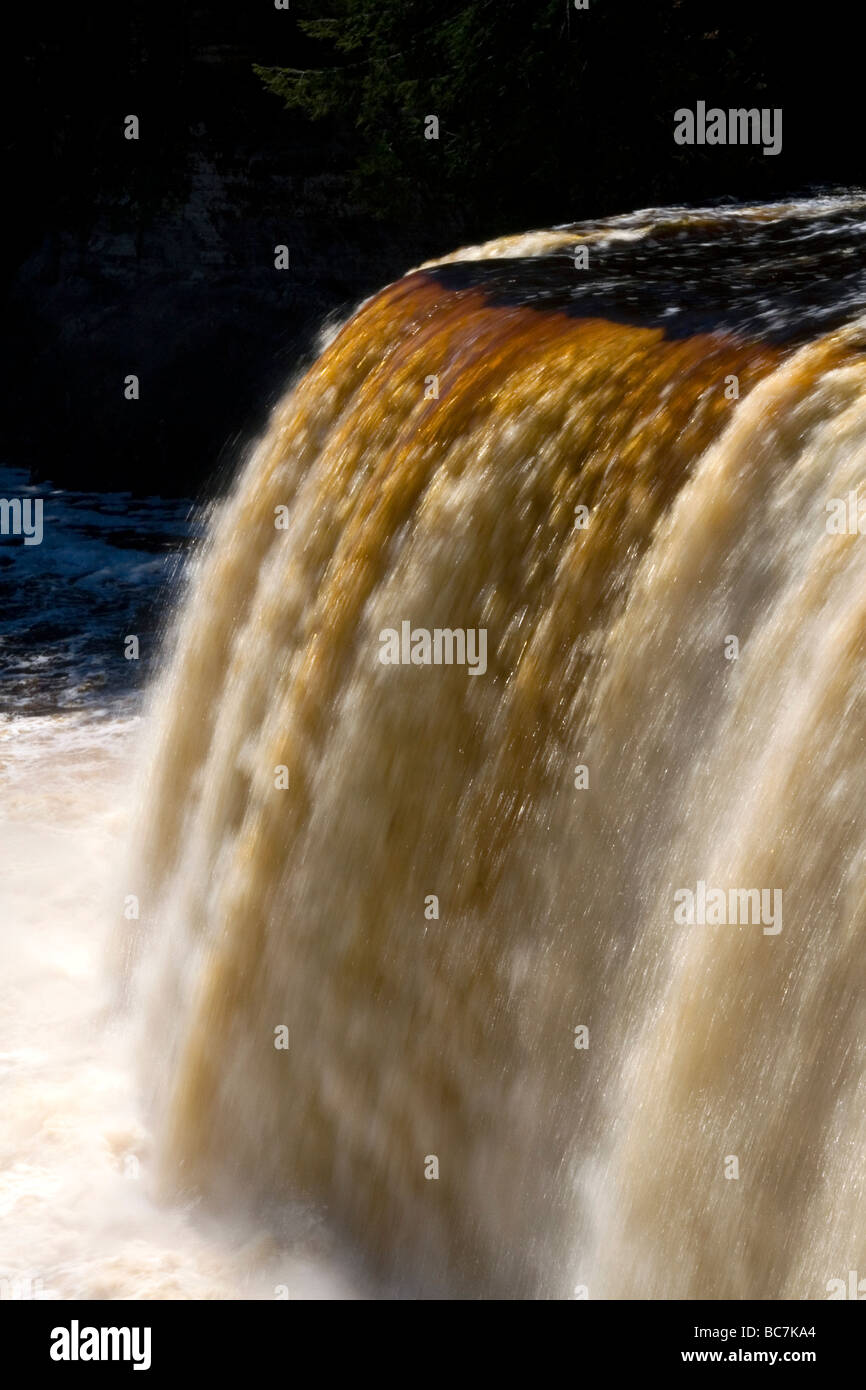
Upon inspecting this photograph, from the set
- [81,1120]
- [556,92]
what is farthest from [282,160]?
[81,1120]

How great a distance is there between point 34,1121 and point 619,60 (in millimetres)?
10562

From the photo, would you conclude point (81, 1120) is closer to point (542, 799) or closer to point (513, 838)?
point (513, 838)

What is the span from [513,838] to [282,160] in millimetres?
14609

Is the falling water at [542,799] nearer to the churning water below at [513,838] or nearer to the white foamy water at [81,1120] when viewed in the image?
the churning water below at [513,838]

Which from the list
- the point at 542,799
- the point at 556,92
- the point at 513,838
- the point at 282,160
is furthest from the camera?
the point at 282,160

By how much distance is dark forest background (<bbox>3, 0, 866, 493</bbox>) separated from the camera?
43.7 ft

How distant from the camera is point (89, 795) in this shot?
9000 millimetres

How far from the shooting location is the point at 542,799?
4070 millimetres

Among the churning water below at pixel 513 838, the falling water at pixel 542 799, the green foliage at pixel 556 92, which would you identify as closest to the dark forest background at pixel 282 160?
the green foliage at pixel 556 92

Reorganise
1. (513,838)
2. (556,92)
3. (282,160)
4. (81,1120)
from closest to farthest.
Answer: (513,838), (81,1120), (556,92), (282,160)

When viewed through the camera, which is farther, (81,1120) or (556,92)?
(556,92)

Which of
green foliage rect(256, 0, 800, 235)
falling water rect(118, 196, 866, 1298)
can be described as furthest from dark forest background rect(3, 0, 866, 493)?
falling water rect(118, 196, 866, 1298)

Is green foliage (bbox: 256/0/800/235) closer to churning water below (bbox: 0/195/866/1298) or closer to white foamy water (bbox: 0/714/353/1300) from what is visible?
churning water below (bbox: 0/195/866/1298)

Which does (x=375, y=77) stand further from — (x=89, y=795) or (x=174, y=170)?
(x=89, y=795)
